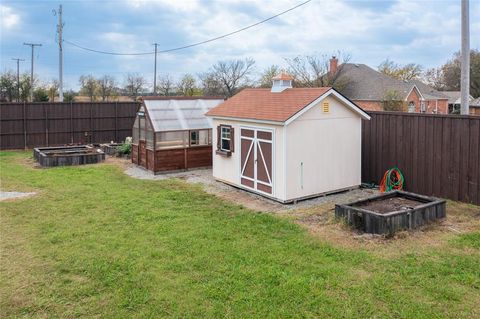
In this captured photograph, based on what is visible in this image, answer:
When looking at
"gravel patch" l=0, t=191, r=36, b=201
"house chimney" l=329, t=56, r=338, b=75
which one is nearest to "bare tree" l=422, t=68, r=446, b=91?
"house chimney" l=329, t=56, r=338, b=75

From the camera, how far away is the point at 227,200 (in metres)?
9.91

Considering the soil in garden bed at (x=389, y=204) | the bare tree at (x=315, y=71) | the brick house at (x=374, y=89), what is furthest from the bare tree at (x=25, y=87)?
the soil in garden bed at (x=389, y=204)

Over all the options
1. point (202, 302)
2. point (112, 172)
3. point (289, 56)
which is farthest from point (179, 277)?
point (289, 56)

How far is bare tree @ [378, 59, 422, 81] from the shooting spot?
47.2 metres

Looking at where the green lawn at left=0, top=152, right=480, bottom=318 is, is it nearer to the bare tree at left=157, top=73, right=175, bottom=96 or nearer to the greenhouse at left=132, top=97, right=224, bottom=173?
the greenhouse at left=132, top=97, right=224, bottom=173

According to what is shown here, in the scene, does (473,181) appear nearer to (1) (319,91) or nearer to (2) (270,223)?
(1) (319,91)

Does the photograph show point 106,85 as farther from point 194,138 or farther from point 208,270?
point 208,270

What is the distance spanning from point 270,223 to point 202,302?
10.8 feet

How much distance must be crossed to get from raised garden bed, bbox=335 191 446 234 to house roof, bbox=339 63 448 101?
25732 millimetres

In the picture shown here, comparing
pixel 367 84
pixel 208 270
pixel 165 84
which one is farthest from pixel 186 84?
pixel 208 270

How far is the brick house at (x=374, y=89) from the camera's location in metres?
33.2

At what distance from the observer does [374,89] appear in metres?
34.2

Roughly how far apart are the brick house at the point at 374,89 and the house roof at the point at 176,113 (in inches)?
822

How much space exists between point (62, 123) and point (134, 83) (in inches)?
1063
